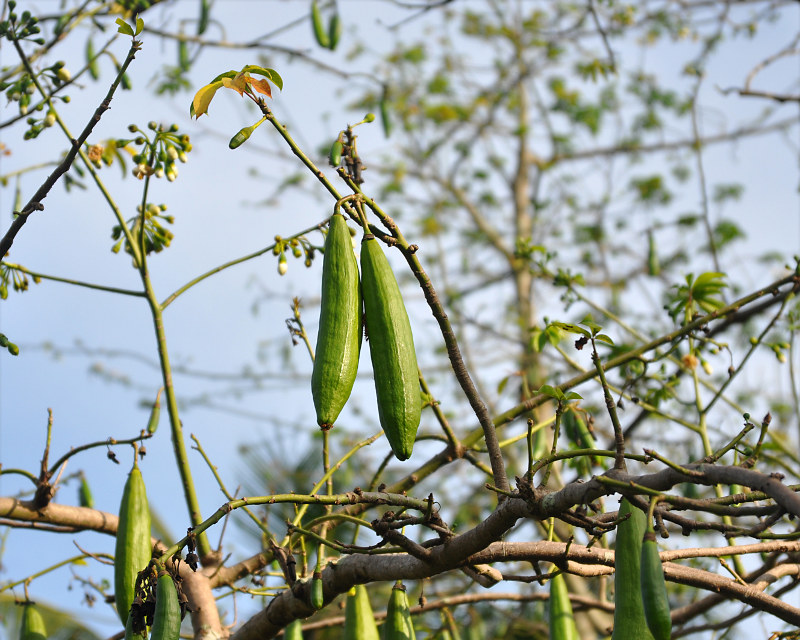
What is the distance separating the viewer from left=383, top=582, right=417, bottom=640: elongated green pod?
6.73 ft

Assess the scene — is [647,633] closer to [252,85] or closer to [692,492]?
[252,85]

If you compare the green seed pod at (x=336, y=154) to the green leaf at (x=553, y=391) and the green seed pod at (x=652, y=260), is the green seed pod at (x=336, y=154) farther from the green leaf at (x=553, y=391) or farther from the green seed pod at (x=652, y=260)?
the green seed pod at (x=652, y=260)

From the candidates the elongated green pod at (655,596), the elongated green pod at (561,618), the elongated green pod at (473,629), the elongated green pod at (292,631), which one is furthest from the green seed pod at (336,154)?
the elongated green pod at (473,629)

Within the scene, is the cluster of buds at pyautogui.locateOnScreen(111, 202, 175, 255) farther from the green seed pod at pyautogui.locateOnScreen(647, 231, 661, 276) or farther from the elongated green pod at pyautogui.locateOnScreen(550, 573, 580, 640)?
the green seed pod at pyautogui.locateOnScreen(647, 231, 661, 276)

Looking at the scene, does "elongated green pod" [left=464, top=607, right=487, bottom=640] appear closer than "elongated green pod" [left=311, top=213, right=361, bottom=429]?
No

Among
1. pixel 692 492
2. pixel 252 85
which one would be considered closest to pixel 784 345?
pixel 692 492

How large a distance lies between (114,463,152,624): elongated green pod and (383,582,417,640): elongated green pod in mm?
612

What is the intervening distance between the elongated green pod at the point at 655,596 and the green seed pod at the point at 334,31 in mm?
4593

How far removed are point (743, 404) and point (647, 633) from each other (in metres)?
9.45

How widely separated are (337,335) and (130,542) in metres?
0.85

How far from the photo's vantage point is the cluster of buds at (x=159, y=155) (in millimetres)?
2559

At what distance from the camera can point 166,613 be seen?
148cm

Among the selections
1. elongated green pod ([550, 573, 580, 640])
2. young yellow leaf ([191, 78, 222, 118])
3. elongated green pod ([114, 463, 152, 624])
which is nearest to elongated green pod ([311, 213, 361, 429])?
young yellow leaf ([191, 78, 222, 118])

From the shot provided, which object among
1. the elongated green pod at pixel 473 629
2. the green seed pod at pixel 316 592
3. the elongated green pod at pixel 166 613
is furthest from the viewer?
the elongated green pod at pixel 473 629
